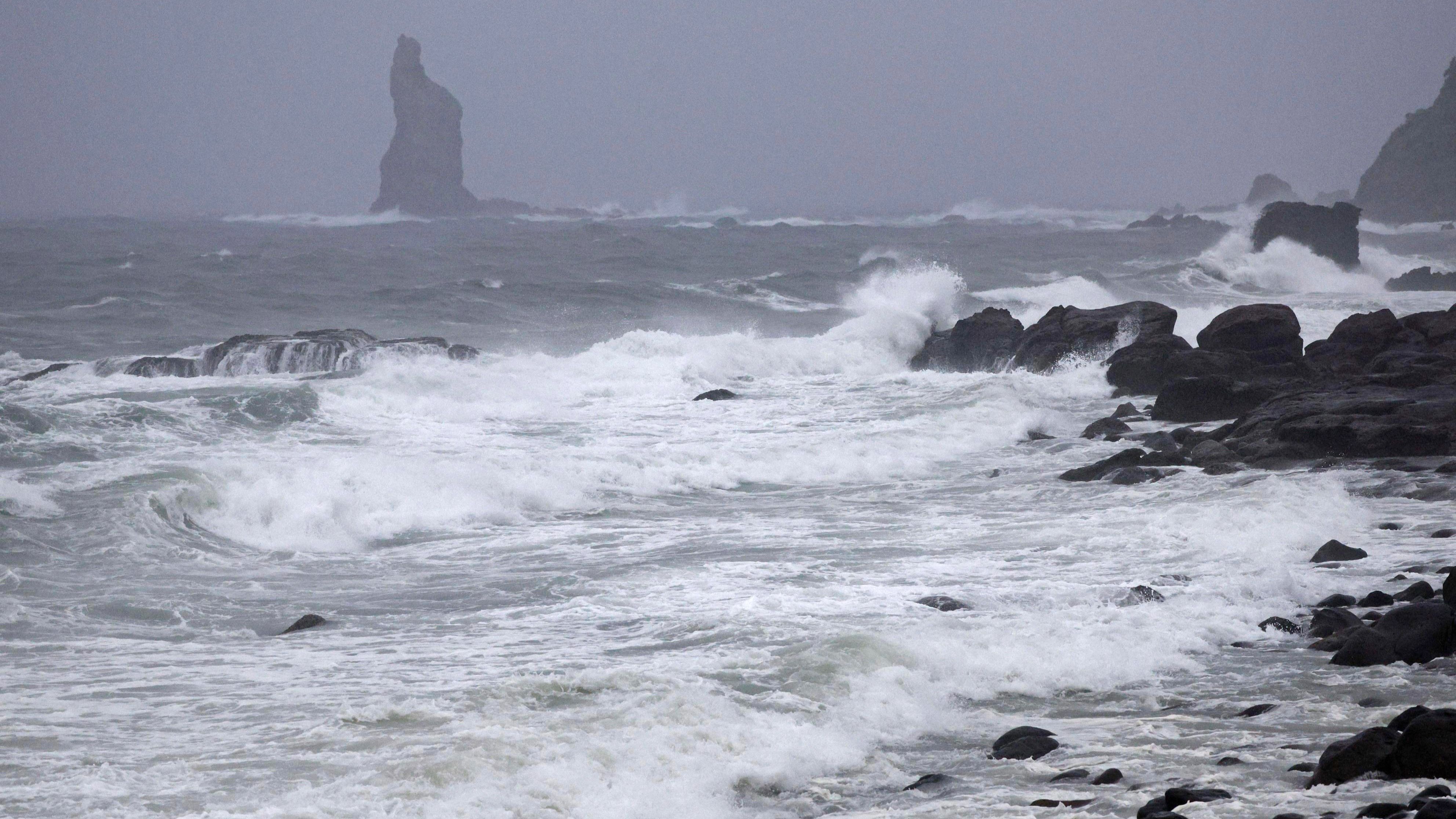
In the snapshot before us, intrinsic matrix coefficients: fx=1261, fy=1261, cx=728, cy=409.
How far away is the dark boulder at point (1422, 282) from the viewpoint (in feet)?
127

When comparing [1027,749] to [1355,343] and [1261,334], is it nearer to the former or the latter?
[1261,334]

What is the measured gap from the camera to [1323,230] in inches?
1742

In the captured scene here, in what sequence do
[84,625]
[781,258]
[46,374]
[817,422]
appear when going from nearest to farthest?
[84,625] < [817,422] < [46,374] < [781,258]

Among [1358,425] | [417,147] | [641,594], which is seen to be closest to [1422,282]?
[1358,425]

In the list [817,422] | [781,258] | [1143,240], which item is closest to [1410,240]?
[1143,240]

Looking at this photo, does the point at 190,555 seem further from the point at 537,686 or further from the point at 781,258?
the point at 781,258

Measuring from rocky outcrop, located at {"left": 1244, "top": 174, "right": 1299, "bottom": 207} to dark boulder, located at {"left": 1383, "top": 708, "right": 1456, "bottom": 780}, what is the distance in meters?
106

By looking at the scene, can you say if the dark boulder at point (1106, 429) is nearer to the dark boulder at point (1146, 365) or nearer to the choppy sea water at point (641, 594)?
the choppy sea water at point (641, 594)

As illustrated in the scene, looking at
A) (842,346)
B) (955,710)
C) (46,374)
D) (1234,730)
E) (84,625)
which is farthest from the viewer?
(842,346)

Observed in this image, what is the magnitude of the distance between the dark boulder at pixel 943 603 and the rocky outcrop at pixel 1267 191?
337 ft

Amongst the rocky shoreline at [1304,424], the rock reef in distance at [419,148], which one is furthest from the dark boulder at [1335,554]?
the rock reef in distance at [419,148]

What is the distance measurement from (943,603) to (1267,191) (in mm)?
107864

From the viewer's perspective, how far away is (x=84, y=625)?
945 cm

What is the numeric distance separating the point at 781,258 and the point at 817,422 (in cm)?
3403
